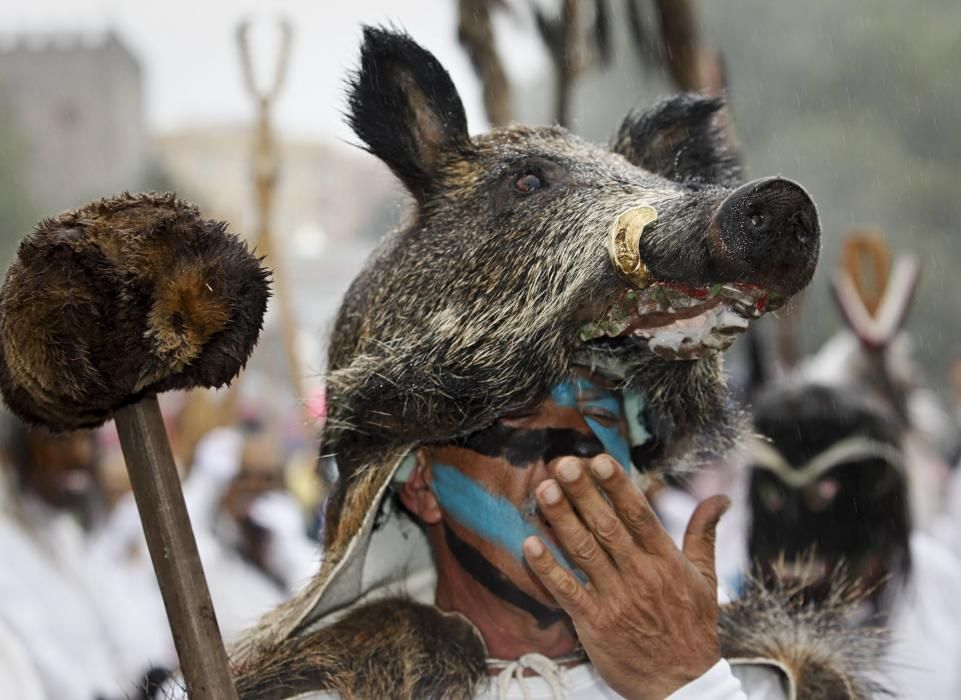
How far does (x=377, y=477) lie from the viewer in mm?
2197

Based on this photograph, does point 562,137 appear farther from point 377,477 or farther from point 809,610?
point 809,610

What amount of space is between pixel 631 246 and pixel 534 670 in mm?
951

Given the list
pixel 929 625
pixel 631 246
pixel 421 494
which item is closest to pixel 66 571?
pixel 421 494

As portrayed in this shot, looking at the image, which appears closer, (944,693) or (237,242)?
(237,242)

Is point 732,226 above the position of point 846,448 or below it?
above

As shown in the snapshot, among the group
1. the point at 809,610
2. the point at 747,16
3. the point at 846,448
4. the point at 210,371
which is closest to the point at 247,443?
the point at 846,448

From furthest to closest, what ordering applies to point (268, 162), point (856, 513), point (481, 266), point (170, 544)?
point (268, 162)
point (856, 513)
point (481, 266)
point (170, 544)

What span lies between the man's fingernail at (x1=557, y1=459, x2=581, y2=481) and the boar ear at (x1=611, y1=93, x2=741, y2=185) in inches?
30.2

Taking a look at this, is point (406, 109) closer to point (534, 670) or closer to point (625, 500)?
point (625, 500)

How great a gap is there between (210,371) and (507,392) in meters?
0.55

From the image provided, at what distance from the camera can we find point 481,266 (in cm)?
211

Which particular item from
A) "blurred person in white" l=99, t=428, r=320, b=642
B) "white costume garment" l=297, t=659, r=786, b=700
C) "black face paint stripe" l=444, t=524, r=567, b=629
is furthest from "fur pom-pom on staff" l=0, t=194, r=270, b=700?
"blurred person in white" l=99, t=428, r=320, b=642

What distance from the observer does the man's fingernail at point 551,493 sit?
6.09ft

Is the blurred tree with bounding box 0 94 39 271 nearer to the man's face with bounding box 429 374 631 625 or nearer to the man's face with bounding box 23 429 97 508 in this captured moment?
the man's face with bounding box 23 429 97 508
